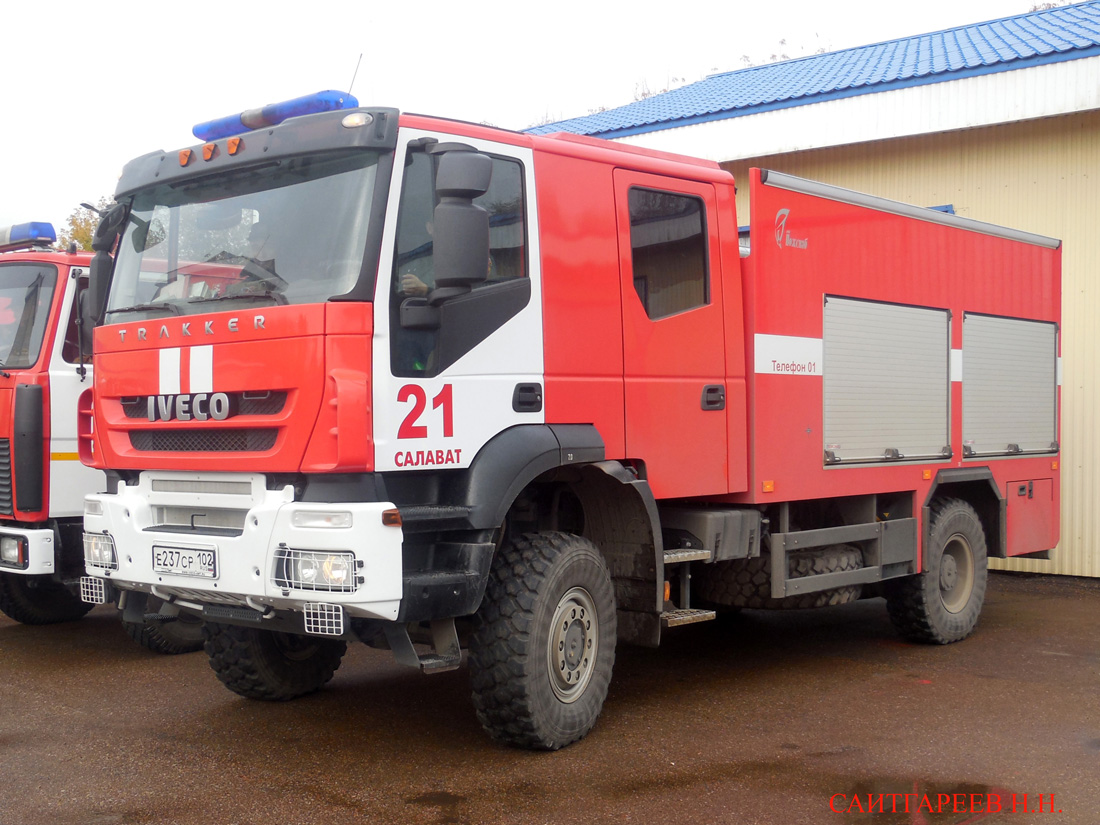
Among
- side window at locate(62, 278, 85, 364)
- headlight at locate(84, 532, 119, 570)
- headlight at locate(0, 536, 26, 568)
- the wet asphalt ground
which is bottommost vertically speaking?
the wet asphalt ground

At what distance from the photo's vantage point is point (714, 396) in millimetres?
6535

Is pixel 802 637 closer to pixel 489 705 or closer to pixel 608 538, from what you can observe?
pixel 608 538

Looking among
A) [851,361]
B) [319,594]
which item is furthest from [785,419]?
[319,594]

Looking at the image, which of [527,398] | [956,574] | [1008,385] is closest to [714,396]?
[527,398]

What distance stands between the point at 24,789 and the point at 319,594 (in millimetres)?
1728

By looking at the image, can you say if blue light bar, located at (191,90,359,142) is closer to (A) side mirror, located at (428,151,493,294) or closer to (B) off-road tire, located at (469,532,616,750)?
(A) side mirror, located at (428,151,493,294)

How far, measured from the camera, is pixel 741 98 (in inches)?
536

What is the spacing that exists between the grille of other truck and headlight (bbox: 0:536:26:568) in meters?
0.19

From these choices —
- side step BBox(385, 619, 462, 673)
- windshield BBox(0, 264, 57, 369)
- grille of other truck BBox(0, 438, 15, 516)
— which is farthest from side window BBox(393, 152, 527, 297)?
grille of other truck BBox(0, 438, 15, 516)

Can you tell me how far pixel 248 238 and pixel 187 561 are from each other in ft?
4.98

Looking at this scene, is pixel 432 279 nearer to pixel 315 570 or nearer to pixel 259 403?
pixel 259 403

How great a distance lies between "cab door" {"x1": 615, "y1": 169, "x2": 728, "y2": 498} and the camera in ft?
20.0

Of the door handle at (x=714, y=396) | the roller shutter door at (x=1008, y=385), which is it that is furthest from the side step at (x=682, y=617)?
the roller shutter door at (x=1008, y=385)

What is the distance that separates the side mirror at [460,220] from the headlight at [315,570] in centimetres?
127
